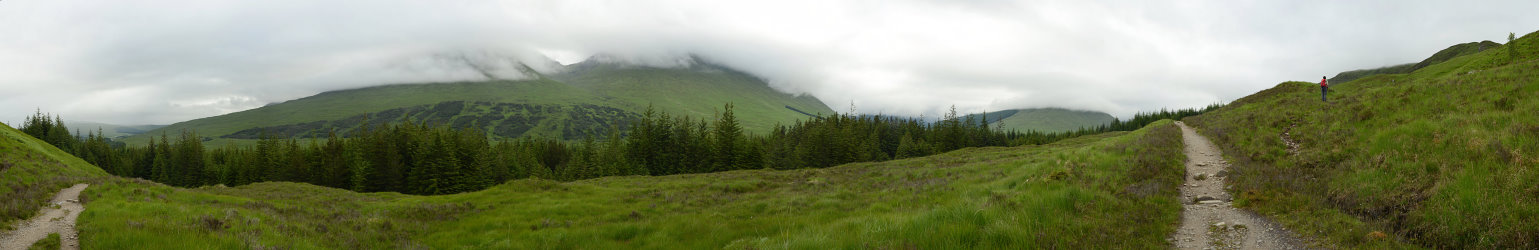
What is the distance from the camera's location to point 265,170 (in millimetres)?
86438

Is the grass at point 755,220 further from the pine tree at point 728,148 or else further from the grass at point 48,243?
the pine tree at point 728,148

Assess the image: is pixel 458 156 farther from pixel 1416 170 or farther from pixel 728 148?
pixel 1416 170

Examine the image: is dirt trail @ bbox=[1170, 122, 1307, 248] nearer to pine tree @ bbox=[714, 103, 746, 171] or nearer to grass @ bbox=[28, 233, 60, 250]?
grass @ bbox=[28, 233, 60, 250]

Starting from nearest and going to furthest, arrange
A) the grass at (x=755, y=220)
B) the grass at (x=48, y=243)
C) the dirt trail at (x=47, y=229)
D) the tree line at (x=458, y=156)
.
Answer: the grass at (x=755, y=220) < the grass at (x=48, y=243) < the dirt trail at (x=47, y=229) < the tree line at (x=458, y=156)

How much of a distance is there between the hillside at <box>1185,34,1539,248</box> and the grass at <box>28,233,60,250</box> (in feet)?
79.3

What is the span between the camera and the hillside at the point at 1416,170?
7.39 m

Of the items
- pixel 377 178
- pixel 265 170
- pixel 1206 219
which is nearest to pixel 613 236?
pixel 1206 219

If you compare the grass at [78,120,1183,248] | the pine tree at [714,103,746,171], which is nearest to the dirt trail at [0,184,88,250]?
the grass at [78,120,1183,248]

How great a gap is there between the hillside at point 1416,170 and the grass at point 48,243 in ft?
79.3

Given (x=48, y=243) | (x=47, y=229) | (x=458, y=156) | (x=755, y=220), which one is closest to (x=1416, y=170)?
(x=755, y=220)

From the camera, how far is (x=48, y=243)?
11227 millimetres

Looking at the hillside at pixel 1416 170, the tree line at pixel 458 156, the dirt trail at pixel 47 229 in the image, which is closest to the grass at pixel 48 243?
the dirt trail at pixel 47 229

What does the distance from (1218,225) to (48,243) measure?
24214 millimetres

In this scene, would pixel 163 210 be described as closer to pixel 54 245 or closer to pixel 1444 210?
pixel 54 245
